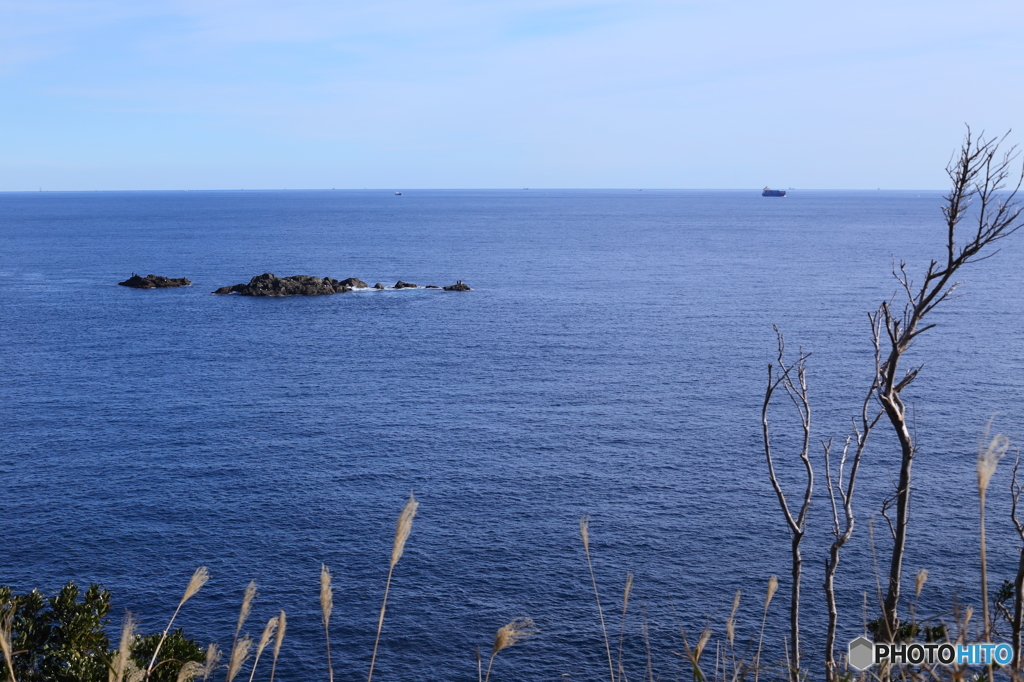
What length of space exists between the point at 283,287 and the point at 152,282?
90.4 ft

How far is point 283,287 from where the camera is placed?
15800cm

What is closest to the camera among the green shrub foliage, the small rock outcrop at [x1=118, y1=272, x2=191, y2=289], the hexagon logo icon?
the hexagon logo icon

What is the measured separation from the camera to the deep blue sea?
52875mm

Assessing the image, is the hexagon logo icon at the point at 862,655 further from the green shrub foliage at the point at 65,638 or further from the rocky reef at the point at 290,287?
the rocky reef at the point at 290,287

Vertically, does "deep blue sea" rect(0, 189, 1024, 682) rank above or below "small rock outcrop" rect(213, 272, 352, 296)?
below

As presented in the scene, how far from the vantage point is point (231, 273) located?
183750mm

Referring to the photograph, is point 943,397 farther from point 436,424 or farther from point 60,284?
point 60,284

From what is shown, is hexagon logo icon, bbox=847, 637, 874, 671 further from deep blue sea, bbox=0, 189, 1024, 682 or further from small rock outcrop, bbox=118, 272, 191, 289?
small rock outcrop, bbox=118, 272, 191, 289

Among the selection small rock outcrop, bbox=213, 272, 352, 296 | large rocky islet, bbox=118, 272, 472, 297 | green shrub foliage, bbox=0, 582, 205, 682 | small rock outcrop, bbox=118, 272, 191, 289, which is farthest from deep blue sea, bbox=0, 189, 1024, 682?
small rock outcrop, bbox=118, 272, 191, 289

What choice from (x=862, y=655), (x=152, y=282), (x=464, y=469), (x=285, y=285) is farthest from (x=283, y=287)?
(x=862, y=655)

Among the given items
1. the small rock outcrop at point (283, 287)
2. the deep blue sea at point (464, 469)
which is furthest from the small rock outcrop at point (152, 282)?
the deep blue sea at point (464, 469)

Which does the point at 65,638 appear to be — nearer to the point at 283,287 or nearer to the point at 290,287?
the point at 283,287

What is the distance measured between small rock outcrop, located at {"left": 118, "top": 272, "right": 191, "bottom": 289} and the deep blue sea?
27082 mm

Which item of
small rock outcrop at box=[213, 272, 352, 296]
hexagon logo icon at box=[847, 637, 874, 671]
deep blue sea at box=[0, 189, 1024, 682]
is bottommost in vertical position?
deep blue sea at box=[0, 189, 1024, 682]
